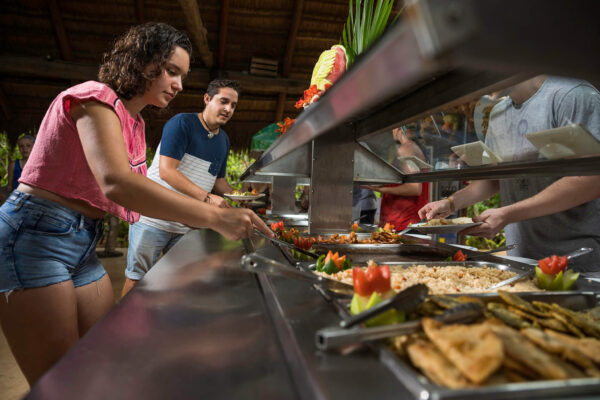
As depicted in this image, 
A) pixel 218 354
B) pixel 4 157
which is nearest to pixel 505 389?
pixel 218 354

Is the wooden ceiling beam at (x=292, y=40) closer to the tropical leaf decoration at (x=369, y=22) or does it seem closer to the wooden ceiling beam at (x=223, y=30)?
the wooden ceiling beam at (x=223, y=30)

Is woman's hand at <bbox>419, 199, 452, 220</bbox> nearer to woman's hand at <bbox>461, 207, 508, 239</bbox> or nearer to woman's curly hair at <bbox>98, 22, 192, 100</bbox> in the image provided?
woman's hand at <bbox>461, 207, 508, 239</bbox>

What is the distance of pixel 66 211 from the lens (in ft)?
4.41

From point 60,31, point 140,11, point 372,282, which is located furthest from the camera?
point 60,31

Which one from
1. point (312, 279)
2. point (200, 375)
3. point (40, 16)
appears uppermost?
point (40, 16)

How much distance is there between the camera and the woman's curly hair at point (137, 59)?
4.88ft

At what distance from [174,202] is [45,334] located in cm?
64

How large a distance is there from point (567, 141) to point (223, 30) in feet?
22.1

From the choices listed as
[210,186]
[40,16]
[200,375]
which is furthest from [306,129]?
[40,16]

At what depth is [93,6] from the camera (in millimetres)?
6336

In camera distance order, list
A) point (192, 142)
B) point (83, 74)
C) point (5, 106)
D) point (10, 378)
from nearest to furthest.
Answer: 1. point (10, 378)
2. point (192, 142)
3. point (83, 74)
4. point (5, 106)

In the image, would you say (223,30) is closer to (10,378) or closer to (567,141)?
(10,378)

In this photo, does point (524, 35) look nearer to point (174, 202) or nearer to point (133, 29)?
point (174, 202)

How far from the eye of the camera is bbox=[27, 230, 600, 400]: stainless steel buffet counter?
21.3 inches
